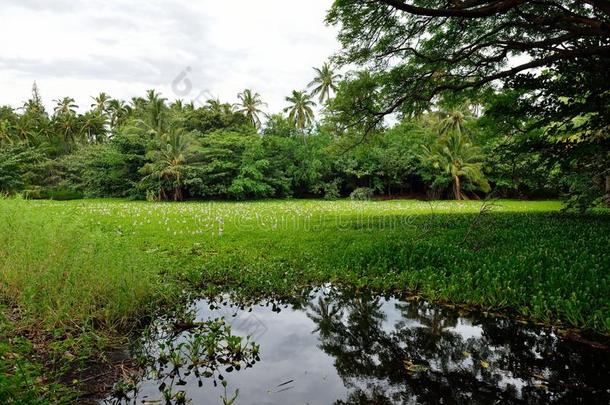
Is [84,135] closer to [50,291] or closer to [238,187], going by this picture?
[238,187]

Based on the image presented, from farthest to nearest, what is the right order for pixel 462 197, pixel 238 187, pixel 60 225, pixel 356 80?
1. pixel 462 197
2. pixel 238 187
3. pixel 356 80
4. pixel 60 225

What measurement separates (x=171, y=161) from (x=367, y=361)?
105 ft

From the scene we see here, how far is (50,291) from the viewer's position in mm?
4715

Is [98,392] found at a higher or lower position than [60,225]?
lower

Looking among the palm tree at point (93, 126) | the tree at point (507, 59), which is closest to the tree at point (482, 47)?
the tree at point (507, 59)

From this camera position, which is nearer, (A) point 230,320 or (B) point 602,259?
(A) point 230,320

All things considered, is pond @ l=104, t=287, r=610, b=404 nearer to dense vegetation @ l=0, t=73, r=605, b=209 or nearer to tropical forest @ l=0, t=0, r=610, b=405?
tropical forest @ l=0, t=0, r=610, b=405

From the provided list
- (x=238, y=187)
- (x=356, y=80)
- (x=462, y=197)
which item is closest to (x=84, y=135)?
(x=238, y=187)

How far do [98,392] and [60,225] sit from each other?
337 cm

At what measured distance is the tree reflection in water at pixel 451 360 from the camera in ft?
11.4

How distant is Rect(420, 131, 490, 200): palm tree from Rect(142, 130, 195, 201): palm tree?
23425mm

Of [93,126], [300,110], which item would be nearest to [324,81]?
[300,110]

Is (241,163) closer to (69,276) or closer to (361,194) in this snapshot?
(361,194)

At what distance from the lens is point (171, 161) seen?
33.0m
